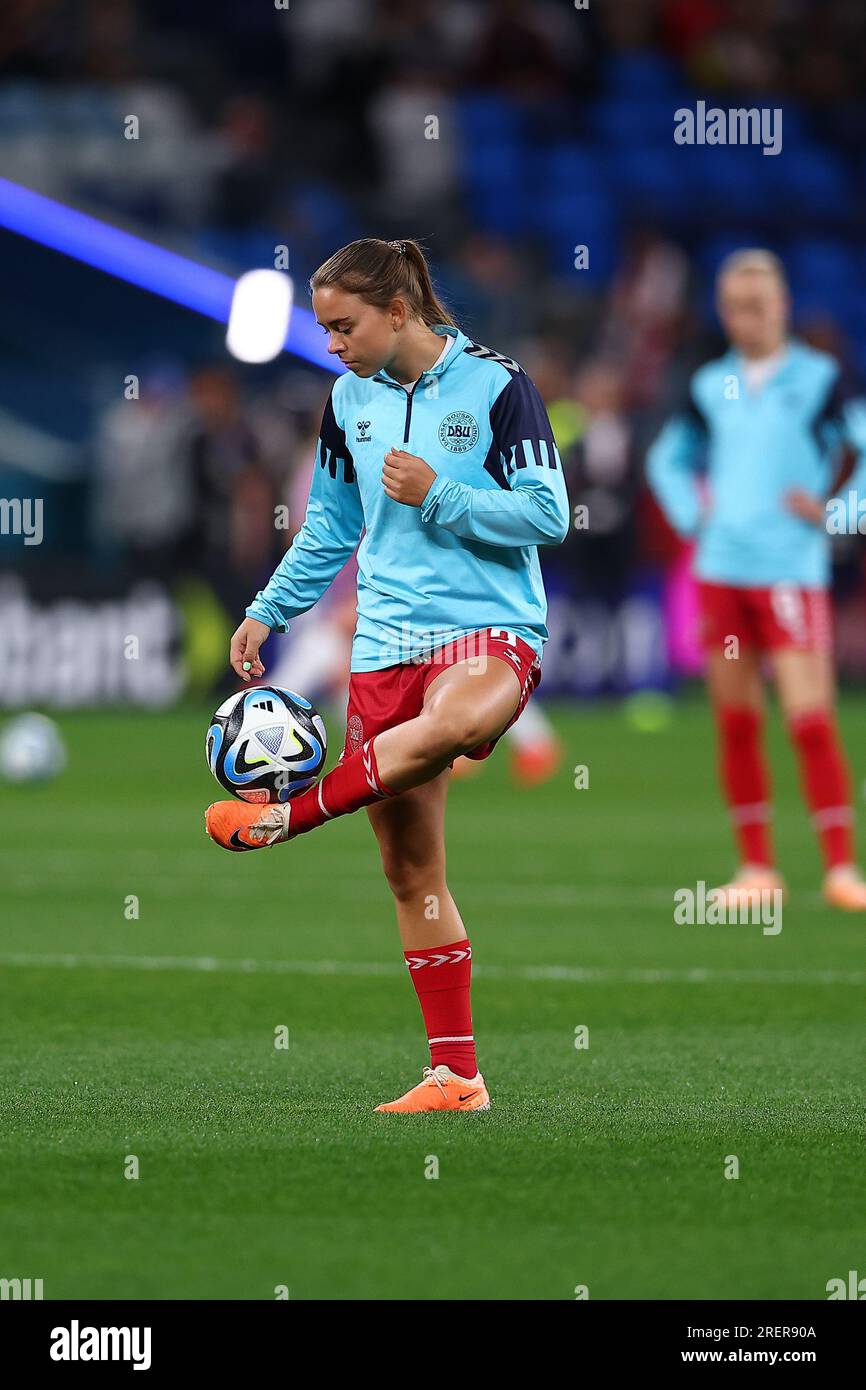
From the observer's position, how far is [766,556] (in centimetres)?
1029

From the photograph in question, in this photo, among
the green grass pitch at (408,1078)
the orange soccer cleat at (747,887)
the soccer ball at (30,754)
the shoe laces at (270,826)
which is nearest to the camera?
the green grass pitch at (408,1078)

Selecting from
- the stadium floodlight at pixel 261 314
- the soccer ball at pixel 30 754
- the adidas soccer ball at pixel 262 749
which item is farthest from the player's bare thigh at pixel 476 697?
the soccer ball at pixel 30 754

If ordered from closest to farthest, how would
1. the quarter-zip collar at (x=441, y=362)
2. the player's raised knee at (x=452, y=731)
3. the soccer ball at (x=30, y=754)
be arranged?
the player's raised knee at (x=452, y=731)
the quarter-zip collar at (x=441, y=362)
the soccer ball at (x=30, y=754)

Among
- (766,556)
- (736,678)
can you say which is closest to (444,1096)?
(736,678)

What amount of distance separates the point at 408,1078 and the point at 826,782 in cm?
417

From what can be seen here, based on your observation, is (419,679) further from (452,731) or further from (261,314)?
(261,314)

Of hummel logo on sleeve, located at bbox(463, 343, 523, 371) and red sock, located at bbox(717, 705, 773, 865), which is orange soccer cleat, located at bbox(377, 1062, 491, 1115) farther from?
red sock, located at bbox(717, 705, 773, 865)

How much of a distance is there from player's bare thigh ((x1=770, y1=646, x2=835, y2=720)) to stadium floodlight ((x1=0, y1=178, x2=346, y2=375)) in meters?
3.16

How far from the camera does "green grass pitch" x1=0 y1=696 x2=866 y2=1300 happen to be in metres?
4.58

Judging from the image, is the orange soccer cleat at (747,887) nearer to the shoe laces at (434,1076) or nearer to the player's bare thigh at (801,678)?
the player's bare thigh at (801,678)

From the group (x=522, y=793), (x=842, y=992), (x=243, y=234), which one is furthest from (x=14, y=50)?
(x=842, y=992)

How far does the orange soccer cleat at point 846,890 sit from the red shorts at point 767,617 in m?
0.95

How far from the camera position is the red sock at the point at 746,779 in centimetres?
1027

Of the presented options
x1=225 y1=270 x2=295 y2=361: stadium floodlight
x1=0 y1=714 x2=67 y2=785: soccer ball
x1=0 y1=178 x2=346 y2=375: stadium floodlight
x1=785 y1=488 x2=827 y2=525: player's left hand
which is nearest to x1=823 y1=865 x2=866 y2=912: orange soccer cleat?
x1=785 y1=488 x2=827 y2=525: player's left hand
